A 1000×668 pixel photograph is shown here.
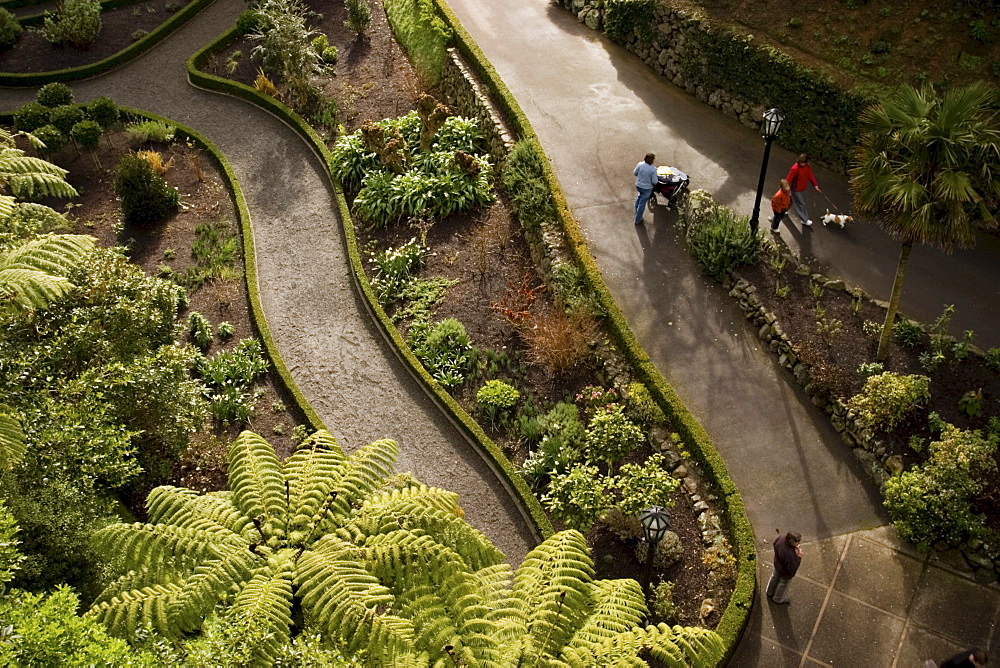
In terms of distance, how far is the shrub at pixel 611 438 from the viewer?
1321 cm

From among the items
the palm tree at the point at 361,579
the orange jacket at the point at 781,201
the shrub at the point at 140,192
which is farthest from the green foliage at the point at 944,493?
the shrub at the point at 140,192

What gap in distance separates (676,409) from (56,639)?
9.40 meters

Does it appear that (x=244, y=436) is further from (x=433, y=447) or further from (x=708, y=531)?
(x=708, y=531)

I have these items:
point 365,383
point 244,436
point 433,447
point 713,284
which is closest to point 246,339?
point 365,383

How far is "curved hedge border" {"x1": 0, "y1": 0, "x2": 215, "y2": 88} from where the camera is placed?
22797 millimetres

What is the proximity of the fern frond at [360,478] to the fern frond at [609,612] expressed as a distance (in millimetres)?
2903

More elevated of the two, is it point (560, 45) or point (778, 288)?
point (560, 45)

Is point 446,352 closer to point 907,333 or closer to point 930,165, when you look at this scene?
point 907,333

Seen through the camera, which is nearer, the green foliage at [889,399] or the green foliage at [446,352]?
the green foliage at [889,399]

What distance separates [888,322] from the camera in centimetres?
1373

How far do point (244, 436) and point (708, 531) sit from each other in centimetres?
661

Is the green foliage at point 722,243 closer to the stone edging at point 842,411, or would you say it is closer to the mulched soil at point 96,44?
the stone edging at point 842,411

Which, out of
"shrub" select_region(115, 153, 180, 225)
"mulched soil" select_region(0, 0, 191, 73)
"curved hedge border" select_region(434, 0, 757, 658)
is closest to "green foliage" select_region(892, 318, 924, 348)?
"curved hedge border" select_region(434, 0, 757, 658)

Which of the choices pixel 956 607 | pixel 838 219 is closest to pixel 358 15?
pixel 838 219
